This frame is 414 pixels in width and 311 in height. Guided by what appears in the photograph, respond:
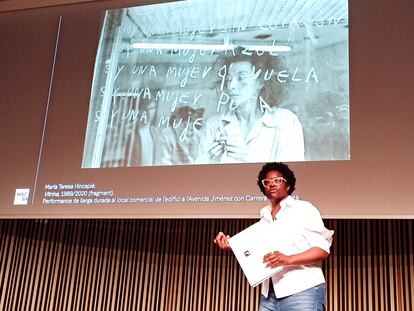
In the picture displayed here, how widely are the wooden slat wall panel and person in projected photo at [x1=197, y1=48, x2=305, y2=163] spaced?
63cm

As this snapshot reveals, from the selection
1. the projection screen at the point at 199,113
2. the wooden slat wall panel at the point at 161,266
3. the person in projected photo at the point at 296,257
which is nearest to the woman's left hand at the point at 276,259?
the person in projected photo at the point at 296,257

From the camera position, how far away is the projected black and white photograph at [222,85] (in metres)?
3.28

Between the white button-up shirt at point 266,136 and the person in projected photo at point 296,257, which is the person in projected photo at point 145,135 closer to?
the white button-up shirt at point 266,136

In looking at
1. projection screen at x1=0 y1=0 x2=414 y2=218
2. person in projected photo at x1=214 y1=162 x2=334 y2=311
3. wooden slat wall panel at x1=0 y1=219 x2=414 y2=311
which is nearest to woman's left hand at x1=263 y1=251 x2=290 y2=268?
Answer: person in projected photo at x1=214 y1=162 x2=334 y2=311

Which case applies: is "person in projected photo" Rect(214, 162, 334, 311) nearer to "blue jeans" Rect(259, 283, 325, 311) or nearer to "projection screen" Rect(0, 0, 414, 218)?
"blue jeans" Rect(259, 283, 325, 311)

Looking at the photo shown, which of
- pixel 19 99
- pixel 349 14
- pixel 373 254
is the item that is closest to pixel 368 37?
pixel 349 14

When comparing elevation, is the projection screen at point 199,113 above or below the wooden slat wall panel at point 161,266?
above

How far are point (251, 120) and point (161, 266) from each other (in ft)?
4.22

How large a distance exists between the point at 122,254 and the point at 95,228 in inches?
12.4

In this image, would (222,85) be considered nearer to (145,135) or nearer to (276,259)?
(145,135)

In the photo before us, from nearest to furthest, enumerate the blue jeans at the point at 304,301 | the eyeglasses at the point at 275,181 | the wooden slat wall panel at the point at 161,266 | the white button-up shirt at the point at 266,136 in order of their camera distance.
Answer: the blue jeans at the point at 304,301 → the eyeglasses at the point at 275,181 → the white button-up shirt at the point at 266,136 → the wooden slat wall panel at the point at 161,266

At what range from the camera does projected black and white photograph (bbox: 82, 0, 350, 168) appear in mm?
3277

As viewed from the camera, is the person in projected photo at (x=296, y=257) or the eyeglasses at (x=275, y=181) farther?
the eyeglasses at (x=275, y=181)

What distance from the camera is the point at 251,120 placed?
134 inches
